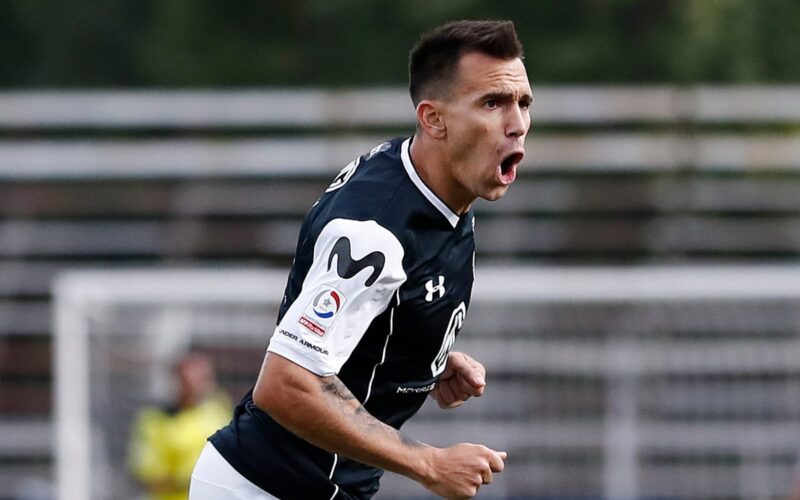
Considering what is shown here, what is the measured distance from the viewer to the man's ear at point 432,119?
4.60 meters

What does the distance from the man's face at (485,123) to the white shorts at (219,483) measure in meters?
1.10

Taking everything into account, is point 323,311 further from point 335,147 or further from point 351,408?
point 335,147

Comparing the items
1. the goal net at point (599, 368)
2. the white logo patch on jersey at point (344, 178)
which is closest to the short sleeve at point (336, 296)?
the white logo patch on jersey at point (344, 178)

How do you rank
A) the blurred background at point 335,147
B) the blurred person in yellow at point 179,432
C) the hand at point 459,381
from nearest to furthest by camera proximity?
the hand at point 459,381
the blurred person in yellow at point 179,432
the blurred background at point 335,147

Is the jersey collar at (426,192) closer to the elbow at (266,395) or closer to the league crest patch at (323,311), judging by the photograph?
the league crest patch at (323,311)

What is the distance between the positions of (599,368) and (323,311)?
8.82 metres

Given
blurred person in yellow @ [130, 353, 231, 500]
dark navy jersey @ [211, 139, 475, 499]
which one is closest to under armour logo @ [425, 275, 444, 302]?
dark navy jersey @ [211, 139, 475, 499]

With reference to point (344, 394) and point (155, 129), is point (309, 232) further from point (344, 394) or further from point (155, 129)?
point (155, 129)

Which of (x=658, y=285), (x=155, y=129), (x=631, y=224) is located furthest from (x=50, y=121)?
(x=658, y=285)

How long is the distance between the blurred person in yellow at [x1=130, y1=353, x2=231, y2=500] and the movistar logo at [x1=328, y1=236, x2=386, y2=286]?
6.49 m

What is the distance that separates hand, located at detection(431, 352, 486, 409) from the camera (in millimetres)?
5016

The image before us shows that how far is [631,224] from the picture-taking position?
15938mm

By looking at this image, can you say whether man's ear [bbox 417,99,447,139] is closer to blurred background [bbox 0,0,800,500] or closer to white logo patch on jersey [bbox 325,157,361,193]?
→ white logo patch on jersey [bbox 325,157,361,193]

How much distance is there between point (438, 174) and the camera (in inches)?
180
